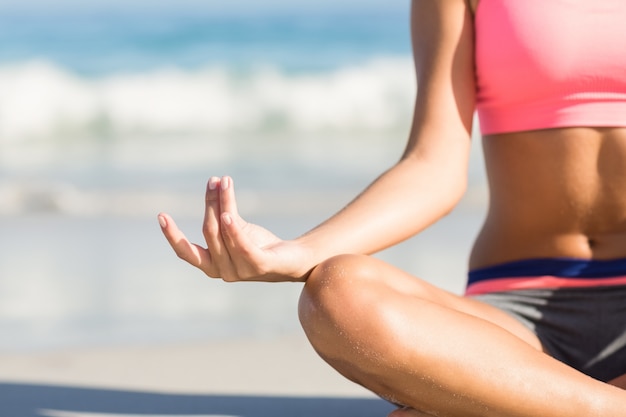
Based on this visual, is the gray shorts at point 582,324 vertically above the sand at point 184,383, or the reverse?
the gray shorts at point 582,324

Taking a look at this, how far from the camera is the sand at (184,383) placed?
8.40ft

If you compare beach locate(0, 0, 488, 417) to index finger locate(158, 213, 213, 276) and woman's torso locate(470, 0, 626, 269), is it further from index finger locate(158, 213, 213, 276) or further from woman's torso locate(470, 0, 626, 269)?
index finger locate(158, 213, 213, 276)

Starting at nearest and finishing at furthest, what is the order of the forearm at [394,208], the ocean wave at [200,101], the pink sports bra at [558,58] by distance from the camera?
1. the forearm at [394,208]
2. the pink sports bra at [558,58]
3. the ocean wave at [200,101]

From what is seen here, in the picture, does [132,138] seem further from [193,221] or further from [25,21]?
[25,21]

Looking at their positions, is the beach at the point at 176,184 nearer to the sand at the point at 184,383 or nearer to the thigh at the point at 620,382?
the sand at the point at 184,383

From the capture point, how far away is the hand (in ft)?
5.36

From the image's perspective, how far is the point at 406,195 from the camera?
1989 millimetres

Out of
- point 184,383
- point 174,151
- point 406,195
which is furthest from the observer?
point 174,151

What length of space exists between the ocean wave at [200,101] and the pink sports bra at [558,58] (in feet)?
24.6

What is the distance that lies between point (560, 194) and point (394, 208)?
1.13 feet

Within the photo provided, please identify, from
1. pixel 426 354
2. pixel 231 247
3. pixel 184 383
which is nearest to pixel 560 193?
pixel 426 354

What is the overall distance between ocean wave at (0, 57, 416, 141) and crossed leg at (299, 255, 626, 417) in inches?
304

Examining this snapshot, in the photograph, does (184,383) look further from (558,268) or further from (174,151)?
(174,151)

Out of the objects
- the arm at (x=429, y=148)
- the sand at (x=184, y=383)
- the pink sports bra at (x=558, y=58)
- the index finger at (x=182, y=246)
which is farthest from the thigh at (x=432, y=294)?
the sand at (x=184, y=383)
